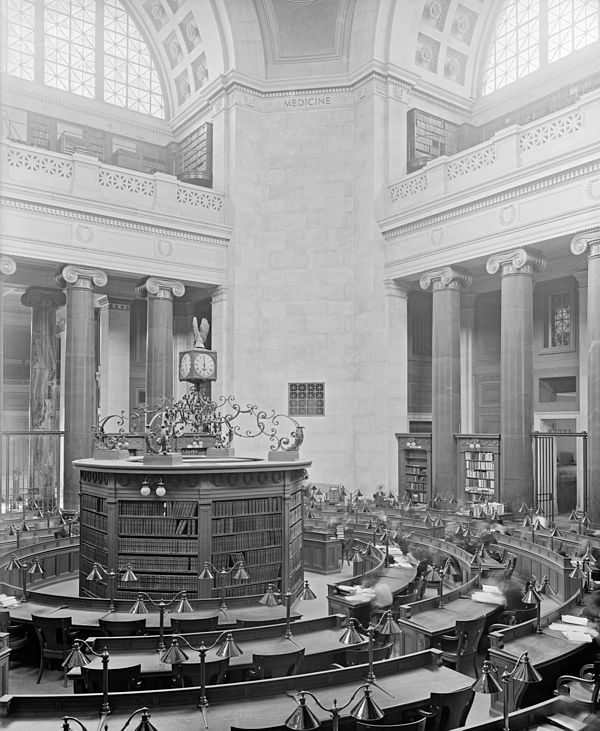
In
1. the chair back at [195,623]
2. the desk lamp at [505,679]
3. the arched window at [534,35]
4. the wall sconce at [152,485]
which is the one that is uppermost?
the arched window at [534,35]

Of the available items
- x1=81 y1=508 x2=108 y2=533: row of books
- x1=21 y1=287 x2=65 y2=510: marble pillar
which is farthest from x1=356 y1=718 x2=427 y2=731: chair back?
x1=21 y1=287 x2=65 y2=510: marble pillar

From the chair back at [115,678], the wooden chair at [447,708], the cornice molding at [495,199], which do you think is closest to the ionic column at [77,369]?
the cornice molding at [495,199]

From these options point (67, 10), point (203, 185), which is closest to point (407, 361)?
point (203, 185)

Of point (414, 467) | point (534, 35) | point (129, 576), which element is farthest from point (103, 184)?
point (534, 35)

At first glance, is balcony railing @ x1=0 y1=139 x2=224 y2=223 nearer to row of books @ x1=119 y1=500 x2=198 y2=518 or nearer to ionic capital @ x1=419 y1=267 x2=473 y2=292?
ionic capital @ x1=419 y1=267 x2=473 y2=292

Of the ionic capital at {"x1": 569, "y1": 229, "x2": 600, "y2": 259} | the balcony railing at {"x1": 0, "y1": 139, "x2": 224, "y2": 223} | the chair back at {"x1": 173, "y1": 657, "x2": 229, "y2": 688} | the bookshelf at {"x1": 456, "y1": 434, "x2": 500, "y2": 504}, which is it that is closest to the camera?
the chair back at {"x1": 173, "y1": 657, "x2": 229, "y2": 688}

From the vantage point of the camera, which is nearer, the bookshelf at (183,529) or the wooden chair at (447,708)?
the wooden chair at (447,708)

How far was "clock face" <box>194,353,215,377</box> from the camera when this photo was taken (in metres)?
13.6

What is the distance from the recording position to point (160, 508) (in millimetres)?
9875

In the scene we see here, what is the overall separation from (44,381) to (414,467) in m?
12.3

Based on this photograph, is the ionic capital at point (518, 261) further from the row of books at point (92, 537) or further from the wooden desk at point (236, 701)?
the wooden desk at point (236, 701)

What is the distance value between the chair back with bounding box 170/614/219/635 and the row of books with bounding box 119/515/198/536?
5.91ft

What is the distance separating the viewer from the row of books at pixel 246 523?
32.4 feet

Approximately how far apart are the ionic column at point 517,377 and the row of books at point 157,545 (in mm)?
9509
